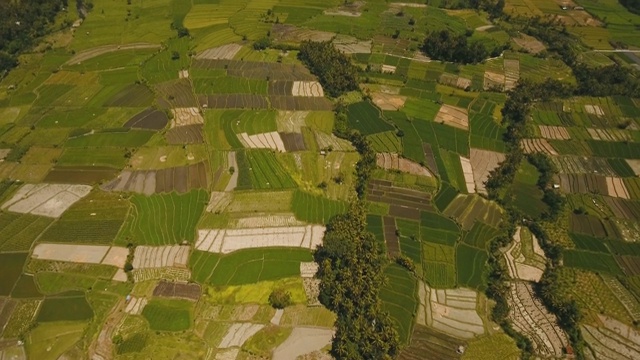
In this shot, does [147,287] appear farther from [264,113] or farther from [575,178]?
[575,178]

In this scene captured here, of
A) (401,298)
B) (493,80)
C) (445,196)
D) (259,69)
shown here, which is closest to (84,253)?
(401,298)

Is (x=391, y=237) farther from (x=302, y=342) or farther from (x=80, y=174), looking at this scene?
(x=80, y=174)

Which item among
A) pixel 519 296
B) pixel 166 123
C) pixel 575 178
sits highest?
pixel 166 123

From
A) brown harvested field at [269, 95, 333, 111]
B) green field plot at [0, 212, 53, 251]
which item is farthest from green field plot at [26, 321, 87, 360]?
brown harvested field at [269, 95, 333, 111]

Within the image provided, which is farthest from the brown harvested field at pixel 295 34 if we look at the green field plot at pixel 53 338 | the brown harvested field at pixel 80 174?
the green field plot at pixel 53 338

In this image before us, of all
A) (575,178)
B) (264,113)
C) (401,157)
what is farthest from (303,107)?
(575,178)

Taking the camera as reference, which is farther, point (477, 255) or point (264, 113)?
point (264, 113)
